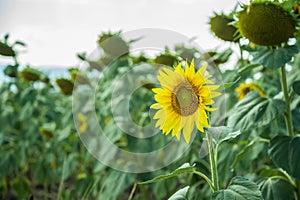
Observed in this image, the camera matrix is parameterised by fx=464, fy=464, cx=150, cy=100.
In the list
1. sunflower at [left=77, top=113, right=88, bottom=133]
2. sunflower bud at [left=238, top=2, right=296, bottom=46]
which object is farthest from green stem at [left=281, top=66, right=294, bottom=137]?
sunflower at [left=77, top=113, right=88, bottom=133]

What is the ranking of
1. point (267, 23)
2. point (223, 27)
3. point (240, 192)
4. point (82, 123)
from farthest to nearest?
point (82, 123) < point (223, 27) < point (267, 23) < point (240, 192)

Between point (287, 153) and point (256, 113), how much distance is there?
92 millimetres

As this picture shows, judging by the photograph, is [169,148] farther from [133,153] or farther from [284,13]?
[284,13]

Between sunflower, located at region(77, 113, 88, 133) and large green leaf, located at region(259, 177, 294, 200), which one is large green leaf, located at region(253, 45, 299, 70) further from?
sunflower, located at region(77, 113, 88, 133)

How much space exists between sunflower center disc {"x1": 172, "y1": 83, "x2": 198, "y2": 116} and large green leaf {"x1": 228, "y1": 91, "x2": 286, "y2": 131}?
0.83ft

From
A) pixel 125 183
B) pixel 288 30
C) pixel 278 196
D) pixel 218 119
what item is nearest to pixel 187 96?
pixel 288 30

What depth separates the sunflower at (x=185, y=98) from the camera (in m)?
0.60

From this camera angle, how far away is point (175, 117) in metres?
0.64

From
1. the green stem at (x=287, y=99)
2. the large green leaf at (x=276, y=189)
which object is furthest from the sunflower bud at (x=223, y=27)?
the large green leaf at (x=276, y=189)

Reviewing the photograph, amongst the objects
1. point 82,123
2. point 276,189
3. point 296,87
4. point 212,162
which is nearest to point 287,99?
point 296,87

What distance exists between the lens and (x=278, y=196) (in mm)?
884

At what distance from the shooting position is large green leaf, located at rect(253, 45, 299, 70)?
2.62 ft

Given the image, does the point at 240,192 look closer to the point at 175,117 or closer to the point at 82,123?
the point at 175,117

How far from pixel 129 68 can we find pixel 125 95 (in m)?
0.08
